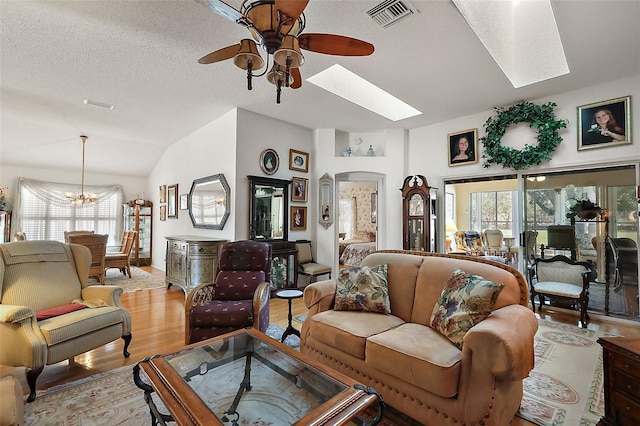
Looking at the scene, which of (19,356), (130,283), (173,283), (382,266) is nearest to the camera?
(19,356)

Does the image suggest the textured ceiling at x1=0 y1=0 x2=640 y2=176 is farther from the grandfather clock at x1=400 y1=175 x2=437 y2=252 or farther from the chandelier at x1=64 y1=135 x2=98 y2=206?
the chandelier at x1=64 y1=135 x2=98 y2=206

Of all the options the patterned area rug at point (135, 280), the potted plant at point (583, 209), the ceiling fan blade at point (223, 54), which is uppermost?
the ceiling fan blade at point (223, 54)

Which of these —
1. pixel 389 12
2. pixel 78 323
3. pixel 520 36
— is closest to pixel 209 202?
pixel 78 323

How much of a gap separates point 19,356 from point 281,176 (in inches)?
147

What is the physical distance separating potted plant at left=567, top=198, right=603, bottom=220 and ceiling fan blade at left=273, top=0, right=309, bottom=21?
175 inches

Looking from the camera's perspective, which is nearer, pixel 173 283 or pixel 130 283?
Result: pixel 173 283

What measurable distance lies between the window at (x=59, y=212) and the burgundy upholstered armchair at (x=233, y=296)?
665 cm

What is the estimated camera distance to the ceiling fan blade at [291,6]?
5.31ft

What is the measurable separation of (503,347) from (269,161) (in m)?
4.15

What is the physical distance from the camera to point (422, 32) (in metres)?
2.65

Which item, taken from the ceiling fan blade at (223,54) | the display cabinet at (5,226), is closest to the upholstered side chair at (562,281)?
the ceiling fan blade at (223,54)

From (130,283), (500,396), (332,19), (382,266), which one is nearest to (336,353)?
(382,266)

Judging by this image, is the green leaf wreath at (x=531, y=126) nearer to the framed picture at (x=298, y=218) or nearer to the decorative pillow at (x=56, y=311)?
the framed picture at (x=298, y=218)

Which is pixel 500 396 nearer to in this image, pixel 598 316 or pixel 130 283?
pixel 598 316
